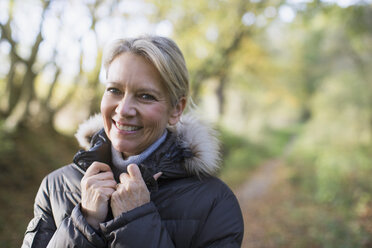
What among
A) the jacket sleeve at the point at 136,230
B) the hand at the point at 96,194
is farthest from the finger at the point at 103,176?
the jacket sleeve at the point at 136,230

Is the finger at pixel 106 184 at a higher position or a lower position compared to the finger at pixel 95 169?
lower

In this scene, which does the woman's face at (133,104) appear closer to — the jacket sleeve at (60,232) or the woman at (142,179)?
the woman at (142,179)

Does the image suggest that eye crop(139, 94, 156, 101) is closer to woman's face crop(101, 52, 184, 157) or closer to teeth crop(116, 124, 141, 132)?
woman's face crop(101, 52, 184, 157)

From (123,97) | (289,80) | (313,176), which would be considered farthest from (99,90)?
(289,80)

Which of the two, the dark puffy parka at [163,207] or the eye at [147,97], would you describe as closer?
the dark puffy parka at [163,207]

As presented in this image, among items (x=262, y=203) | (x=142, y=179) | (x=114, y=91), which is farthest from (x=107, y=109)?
(x=262, y=203)

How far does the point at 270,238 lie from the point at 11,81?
8.05 m

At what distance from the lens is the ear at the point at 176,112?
1.84 meters

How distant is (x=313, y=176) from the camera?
11.2 metres

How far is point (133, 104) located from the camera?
65.8 inches

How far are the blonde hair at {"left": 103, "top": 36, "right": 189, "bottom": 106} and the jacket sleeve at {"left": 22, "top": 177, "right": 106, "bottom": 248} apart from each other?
2.73ft

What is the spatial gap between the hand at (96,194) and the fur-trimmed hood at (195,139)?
18.2 inches

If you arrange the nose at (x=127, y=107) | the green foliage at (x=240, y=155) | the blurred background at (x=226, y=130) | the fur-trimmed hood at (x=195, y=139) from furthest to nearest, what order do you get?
1. the green foliage at (x=240, y=155)
2. the blurred background at (x=226, y=130)
3. the fur-trimmed hood at (x=195, y=139)
4. the nose at (x=127, y=107)

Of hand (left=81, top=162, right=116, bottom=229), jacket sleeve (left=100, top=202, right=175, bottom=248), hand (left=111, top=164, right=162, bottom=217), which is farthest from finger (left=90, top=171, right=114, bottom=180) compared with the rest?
jacket sleeve (left=100, top=202, right=175, bottom=248)
